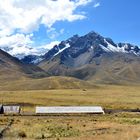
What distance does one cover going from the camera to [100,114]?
11200 centimetres

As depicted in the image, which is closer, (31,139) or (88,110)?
(31,139)

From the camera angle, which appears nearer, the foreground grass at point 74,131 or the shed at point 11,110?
the foreground grass at point 74,131

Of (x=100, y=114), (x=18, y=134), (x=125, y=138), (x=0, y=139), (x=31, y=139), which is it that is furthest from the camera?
(x=100, y=114)

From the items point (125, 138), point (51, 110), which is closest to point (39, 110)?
point (51, 110)

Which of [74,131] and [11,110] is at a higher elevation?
→ [11,110]

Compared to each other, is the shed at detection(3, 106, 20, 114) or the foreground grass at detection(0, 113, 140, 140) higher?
the shed at detection(3, 106, 20, 114)

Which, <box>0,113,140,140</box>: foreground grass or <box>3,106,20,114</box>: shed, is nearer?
<box>0,113,140,140</box>: foreground grass

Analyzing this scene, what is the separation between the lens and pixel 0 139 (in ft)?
132

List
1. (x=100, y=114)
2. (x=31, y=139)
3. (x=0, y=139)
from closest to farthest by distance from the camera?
(x=0, y=139), (x=31, y=139), (x=100, y=114)

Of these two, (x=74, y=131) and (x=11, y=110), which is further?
(x=11, y=110)

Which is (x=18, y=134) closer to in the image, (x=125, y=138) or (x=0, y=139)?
(x=0, y=139)

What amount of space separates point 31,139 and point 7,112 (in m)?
70.8

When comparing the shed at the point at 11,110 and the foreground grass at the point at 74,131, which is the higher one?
the shed at the point at 11,110

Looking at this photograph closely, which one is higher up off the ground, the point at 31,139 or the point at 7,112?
the point at 7,112
